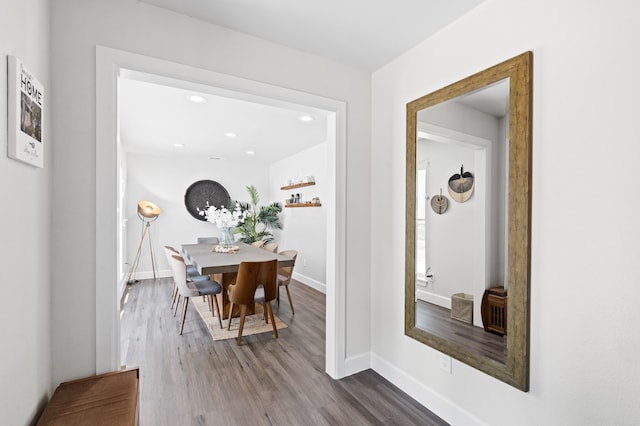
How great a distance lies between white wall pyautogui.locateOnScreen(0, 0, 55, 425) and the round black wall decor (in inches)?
202

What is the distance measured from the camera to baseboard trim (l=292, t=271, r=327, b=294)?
5.09 m

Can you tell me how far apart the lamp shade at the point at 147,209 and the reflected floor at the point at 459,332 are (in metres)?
5.37

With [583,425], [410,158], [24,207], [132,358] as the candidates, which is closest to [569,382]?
[583,425]

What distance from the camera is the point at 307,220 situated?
5629 mm

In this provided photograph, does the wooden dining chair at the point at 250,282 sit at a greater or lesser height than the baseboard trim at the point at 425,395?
greater

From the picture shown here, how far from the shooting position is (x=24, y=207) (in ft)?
3.76

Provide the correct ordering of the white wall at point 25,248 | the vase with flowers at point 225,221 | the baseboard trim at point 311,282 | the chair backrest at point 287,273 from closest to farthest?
the white wall at point 25,248 → the chair backrest at point 287,273 → the vase with flowers at point 225,221 → the baseboard trim at point 311,282

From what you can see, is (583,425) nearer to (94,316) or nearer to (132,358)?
(94,316)

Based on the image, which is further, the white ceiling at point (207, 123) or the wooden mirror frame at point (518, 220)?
the white ceiling at point (207, 123)

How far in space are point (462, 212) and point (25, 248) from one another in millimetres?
2103

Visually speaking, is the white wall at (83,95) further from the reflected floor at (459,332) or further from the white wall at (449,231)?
the reflected floor at (459,332)

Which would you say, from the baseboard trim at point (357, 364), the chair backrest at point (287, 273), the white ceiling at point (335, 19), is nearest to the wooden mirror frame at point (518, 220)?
the white ceiling at point (335, 19)

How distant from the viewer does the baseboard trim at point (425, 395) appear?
1.77 m

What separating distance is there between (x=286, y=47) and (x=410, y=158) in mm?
1170
